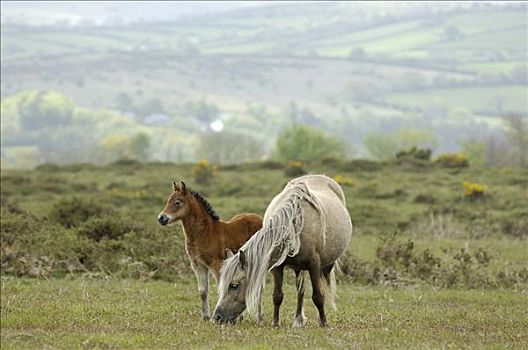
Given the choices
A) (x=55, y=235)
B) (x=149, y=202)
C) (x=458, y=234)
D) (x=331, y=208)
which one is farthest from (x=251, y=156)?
(x=331, y=208)

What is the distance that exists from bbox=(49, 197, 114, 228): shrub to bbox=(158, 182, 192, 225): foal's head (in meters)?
11.3

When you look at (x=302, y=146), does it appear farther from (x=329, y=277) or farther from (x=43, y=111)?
(x=43, y=111)

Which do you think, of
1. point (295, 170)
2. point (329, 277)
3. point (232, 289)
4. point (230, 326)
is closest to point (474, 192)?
point (295, 170)

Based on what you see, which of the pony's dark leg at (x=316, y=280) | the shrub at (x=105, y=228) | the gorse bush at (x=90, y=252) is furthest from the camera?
the shrub at (x=105, y=228)

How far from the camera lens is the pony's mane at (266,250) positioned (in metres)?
12.7

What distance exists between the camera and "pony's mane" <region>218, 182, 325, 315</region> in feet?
41.7

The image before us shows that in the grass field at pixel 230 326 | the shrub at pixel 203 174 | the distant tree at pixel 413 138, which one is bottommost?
the distant tree at pixel 413 138

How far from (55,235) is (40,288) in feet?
14.4

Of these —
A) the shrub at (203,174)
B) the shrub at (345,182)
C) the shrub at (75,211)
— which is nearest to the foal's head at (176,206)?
the shrub at (75,211)

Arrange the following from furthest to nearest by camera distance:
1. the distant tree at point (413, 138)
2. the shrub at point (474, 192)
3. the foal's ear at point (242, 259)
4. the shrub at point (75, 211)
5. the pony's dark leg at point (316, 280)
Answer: the distant tree at point (413, 138) < the shrub at point (474, 192) < the shrub at point (75, 211) < the pony's dark leg at point (316, 280) < the foal's ear at point (242, 259)

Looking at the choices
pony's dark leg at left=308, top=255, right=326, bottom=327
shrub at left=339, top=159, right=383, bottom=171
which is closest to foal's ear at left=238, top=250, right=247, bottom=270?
pony's dark leg at left=308, top=255, right=326, bottom=327

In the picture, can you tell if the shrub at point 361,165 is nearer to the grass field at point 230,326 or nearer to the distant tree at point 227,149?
the grass field at point 230,326

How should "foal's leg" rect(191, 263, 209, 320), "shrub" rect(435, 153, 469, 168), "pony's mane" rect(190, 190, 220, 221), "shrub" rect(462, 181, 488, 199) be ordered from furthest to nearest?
"shrub" rect(435, 153, 469, 168) < "shrub" rect(462, 181, 488, 199) < "pony's mane" rect(190, 190, 220, 221) < "foal's leg" rect(191, 263, 209, 320)

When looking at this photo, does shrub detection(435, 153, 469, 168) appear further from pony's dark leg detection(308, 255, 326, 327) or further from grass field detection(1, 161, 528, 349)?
pony's dark leg detection(308, 255, 326, 327)
